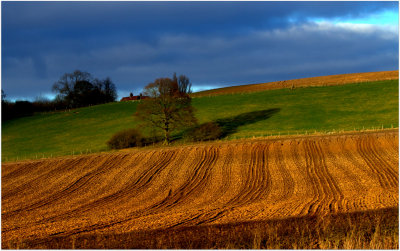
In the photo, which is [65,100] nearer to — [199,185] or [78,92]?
Answer: [78,92]

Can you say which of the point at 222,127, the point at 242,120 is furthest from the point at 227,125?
the point at 242,120

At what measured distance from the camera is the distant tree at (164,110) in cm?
5641

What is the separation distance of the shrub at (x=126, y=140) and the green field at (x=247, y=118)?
1.69 m

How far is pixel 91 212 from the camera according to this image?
22.8 metres

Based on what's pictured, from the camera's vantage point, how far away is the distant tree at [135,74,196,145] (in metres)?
56.4

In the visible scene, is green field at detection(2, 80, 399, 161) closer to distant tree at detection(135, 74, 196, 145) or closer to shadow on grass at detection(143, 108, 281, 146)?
shadow on grass at detection(143, 108, 281, 146)

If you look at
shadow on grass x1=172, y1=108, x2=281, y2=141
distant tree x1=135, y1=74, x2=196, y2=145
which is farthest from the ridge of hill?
distant tree x1=135, y1=74, x2=196, y2=145

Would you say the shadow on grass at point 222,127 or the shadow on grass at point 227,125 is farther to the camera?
the shadow on grass at point 227,125

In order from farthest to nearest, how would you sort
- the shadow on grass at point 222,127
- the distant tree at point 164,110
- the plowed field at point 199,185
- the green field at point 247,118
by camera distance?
1. the green field at point 247,118
2. the distant tree at point 164,110
3. the shadow on grass at point 222,127
4. the plowed field at point 199,185

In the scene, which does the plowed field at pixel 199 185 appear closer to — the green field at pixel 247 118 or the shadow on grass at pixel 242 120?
the green field at pixel 247 118

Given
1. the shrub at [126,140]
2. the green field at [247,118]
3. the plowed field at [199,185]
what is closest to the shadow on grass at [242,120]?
the green field at [247,118]

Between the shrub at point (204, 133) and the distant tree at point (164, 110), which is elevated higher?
the distant tree at point (164, 110)

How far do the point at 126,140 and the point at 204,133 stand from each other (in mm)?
10721

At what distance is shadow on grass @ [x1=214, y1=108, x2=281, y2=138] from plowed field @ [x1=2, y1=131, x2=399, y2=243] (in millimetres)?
21810
